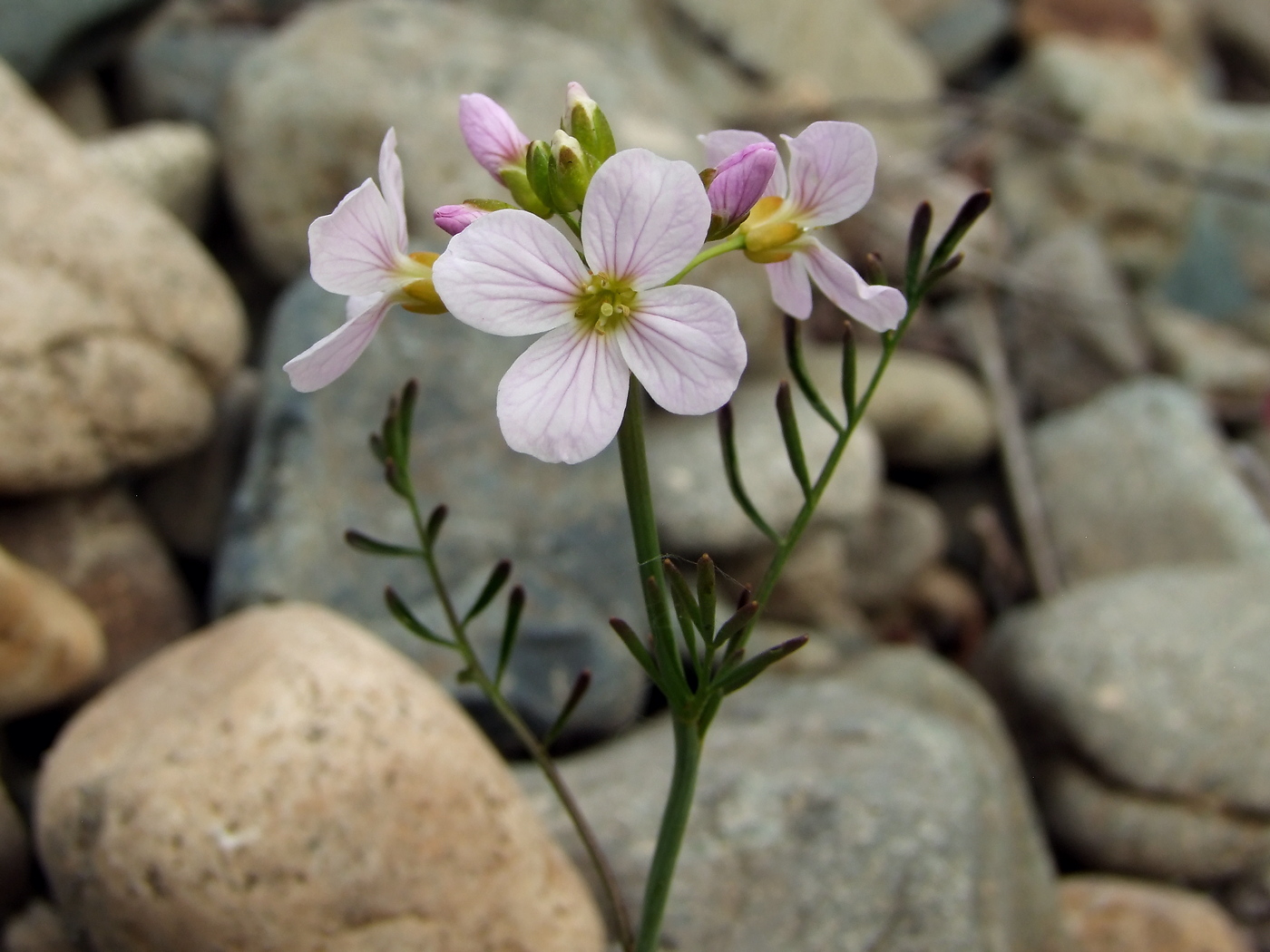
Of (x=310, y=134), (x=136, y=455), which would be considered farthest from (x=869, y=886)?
(x=310, y=134)

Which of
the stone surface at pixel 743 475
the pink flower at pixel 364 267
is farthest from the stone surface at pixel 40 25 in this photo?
the pink flower at pixel 364 267

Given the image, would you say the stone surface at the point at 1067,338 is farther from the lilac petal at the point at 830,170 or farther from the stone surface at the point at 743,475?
the lilac petal at the point at 830,170

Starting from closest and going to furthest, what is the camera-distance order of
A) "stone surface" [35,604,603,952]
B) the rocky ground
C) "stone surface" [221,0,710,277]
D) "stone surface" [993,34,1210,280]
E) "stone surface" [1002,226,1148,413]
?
"stone surface" [35,604,603,952] → the rocky ground → "stone surface" [221,0,710,277] → "stone surface" [1002,226,1148,413] → "stone surface" [993,34,1210,280]

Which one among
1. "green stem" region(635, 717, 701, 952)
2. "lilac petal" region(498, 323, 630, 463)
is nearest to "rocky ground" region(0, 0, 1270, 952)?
"green stem" region(635, 717, 701, 952)

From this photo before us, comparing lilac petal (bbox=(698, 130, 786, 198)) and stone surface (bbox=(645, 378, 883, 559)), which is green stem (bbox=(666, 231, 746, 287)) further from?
stone surface (bbox=(645, 378, 883, 559))

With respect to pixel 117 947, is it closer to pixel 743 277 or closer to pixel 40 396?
pixel 40 396

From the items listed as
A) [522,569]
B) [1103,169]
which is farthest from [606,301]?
[1103,169]

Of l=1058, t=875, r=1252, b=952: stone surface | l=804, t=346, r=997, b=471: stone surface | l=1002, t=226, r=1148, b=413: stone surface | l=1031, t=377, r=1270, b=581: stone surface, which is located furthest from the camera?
l=1002, t=226, r=1148, b=413: stone surface
